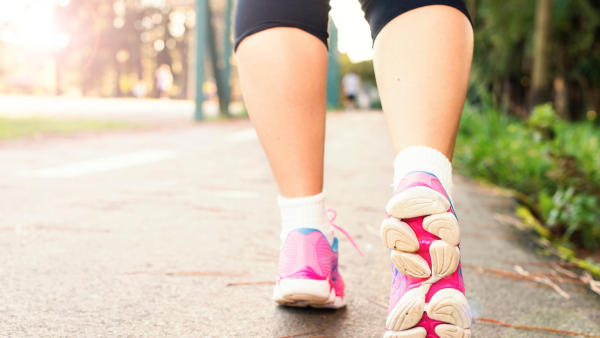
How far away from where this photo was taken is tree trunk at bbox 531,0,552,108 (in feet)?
18.2

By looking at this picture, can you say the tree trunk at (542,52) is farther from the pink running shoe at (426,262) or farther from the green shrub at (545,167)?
the pink running shoe at (426,262)

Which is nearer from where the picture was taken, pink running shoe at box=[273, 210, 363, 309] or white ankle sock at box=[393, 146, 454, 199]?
white ankle sock at box=[393, 146, 454, 199]

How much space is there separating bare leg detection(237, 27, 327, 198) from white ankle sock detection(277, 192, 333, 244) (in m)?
0.01

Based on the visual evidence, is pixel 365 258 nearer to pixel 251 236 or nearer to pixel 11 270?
pixel 251 236

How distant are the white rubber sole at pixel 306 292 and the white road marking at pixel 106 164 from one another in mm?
2067

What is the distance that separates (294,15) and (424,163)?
0.41 m

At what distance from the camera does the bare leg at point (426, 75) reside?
0.94 m

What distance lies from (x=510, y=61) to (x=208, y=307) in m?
11.3

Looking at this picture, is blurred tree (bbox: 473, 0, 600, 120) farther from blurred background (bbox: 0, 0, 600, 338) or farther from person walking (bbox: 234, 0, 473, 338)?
person walking (bbox: 234, 0, 473, 338)

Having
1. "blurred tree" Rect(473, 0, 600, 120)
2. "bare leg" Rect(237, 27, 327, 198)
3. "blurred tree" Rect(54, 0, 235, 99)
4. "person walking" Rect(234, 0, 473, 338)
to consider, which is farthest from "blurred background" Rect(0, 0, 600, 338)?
"blurred tree" Rect(54, 0, 235, 99)

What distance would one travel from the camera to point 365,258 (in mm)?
1521

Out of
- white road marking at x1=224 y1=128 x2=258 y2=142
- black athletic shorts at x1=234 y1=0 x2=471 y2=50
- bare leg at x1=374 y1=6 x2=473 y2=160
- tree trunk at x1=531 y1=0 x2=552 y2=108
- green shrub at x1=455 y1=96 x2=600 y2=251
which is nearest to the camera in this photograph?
bare leg at x1=374 y1=6 x2=473 y2=160

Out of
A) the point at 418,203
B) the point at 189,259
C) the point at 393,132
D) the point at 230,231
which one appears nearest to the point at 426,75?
the point at 393,132

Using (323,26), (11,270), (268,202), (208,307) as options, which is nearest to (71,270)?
(11,270)
